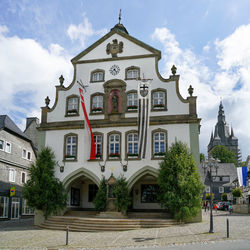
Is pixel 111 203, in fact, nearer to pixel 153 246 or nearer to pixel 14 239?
pixel 14 239

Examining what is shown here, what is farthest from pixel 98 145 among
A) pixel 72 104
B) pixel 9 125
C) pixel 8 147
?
pixel 9 125

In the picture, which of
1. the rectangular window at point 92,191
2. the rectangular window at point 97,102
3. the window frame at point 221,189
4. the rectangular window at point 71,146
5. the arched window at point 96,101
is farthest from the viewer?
the window frame at point 221,189

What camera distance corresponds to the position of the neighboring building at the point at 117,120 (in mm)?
23703

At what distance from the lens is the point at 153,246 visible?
43.0ft

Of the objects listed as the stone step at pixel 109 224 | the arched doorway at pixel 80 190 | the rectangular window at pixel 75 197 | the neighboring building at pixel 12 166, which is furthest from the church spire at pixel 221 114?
the stone step at pixel 109 224

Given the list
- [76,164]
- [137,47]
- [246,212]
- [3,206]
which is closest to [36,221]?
[76,164]

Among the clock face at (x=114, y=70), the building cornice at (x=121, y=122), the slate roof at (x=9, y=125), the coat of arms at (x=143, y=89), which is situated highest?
→ the clock face at (x=114, y=70)

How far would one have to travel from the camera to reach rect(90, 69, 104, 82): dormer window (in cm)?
2670

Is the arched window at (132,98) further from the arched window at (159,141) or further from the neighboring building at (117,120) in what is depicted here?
the arched window at (159,141)

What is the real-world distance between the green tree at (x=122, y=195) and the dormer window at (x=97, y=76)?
8.68 metres

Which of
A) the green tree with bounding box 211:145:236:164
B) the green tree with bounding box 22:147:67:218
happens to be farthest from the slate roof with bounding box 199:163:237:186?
the green tree with bounding box 22:147:67:218

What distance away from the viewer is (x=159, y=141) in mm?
23938

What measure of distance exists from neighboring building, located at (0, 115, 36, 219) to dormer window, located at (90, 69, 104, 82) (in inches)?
426

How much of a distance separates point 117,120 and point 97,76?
4510 mm
